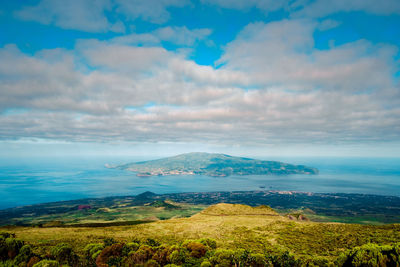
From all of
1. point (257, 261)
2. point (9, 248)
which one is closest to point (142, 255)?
point (257, 261)

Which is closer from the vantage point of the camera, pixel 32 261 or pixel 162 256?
pixel 32 261

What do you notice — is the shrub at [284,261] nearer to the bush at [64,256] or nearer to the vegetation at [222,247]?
the vegetation at [222,247]

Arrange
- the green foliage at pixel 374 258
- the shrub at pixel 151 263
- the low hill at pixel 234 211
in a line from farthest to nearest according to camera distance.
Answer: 1. the low hill at pixel 234 211
2. the shrub at pixel 151 263
3. the green foliage at pixel 374 258

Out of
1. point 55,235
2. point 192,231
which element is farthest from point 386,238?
point 55,235

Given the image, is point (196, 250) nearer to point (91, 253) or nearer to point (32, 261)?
point (91, 253)

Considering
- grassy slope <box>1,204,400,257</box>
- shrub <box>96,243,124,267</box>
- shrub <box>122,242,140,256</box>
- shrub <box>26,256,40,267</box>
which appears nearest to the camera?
shrub <box>26,256,40,267</box>

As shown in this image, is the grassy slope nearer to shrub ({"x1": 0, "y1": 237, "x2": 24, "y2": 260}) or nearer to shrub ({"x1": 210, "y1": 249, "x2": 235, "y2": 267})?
shrub ({"x1": 0, "y1": 237, "x2": 24, "y2": 260})

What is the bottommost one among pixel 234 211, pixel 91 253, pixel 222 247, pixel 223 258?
pixel 234 211

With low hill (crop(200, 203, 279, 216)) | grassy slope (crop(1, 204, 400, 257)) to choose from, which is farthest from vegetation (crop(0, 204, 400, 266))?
low hill (crop(200, 203, 279, 216))

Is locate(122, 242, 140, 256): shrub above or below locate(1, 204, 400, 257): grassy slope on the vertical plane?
above

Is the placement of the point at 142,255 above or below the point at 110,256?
above

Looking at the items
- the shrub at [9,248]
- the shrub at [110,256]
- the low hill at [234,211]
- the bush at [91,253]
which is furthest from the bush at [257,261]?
the low hill at [234,211]

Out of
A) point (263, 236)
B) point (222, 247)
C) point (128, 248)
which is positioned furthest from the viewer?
point (263, 236)
